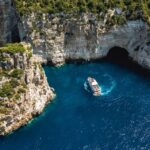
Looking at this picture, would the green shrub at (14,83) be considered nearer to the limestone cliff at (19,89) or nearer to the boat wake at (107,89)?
the limestone cliff at (19,89)

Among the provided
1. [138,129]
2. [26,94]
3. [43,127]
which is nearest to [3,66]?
[26,94]

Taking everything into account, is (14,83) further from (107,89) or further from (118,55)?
(118,55)

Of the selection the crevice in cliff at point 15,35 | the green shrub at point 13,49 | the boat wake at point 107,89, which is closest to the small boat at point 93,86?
the boat wake at point 107,89

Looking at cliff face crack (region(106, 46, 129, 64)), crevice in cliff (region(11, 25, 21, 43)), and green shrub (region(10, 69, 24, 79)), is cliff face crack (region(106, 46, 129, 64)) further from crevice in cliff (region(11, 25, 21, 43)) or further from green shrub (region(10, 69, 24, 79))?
green shrub (region(10, 69, 24, 79))

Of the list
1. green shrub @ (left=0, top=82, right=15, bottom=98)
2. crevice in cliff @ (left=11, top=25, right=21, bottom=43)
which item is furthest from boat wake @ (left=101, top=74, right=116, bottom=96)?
crevice in cliff @ (left=11, top=25, right=21, bottom=43)

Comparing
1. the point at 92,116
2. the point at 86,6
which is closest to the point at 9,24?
the point at 86,6
